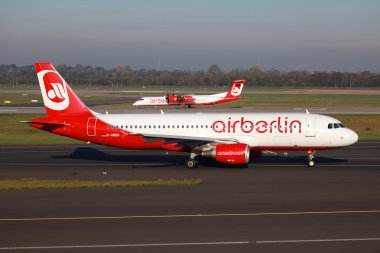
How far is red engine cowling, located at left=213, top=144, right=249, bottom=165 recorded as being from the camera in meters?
35.3

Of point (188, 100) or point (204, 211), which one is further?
point (188, 100)

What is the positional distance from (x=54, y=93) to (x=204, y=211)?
1943 centimetres

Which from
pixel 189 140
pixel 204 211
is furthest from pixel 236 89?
pixel 204 211

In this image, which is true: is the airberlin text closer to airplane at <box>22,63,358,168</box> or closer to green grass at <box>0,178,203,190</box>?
airplane at <box>22,63,358,168</box>

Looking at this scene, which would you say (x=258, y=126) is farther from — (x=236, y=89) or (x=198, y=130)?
(x=236, y=89)

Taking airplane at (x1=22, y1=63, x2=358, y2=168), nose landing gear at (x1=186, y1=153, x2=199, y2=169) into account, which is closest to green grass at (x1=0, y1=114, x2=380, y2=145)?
airplane at (x1=22, y1=63, x2=358, y2=168)

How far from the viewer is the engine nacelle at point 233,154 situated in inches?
1390

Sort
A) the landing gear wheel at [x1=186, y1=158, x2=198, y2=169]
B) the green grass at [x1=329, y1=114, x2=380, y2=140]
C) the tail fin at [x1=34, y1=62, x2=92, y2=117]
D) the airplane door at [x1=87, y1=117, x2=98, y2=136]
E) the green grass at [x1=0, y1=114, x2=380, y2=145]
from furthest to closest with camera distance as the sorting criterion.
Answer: the green grass at [x1=329, y1=114, x2=380, y2=140] < the green grass at [x1=0, y1=114, x2=380, y2=145] < the tail fin at [x1=34, y1=62, x2=92, y2=117] < the airplane door at [x1=87, y1=117, x2=98, y2=136] < the landing gear wheel at [x1=186, y1=158, x2=198, y2=169]

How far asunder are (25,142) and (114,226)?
36.7 metres

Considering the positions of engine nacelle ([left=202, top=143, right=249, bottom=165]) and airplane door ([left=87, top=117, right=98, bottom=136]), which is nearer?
engine nacelle ([left=202, top=143, right=249, bottom=165])

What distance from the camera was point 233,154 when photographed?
3544 cm

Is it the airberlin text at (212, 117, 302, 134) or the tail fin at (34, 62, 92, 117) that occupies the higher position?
the tail fin at (34, 62, 92, 117)

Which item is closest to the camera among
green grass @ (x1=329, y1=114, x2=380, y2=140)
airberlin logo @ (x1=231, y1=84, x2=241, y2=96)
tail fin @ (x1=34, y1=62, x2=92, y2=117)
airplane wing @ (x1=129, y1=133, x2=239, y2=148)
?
airplane wing @ (x1=129, y1=133, x2=239, y2=148)

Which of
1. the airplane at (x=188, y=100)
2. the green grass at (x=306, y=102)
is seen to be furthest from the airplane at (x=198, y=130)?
the green grass at (x=306, y=102)
